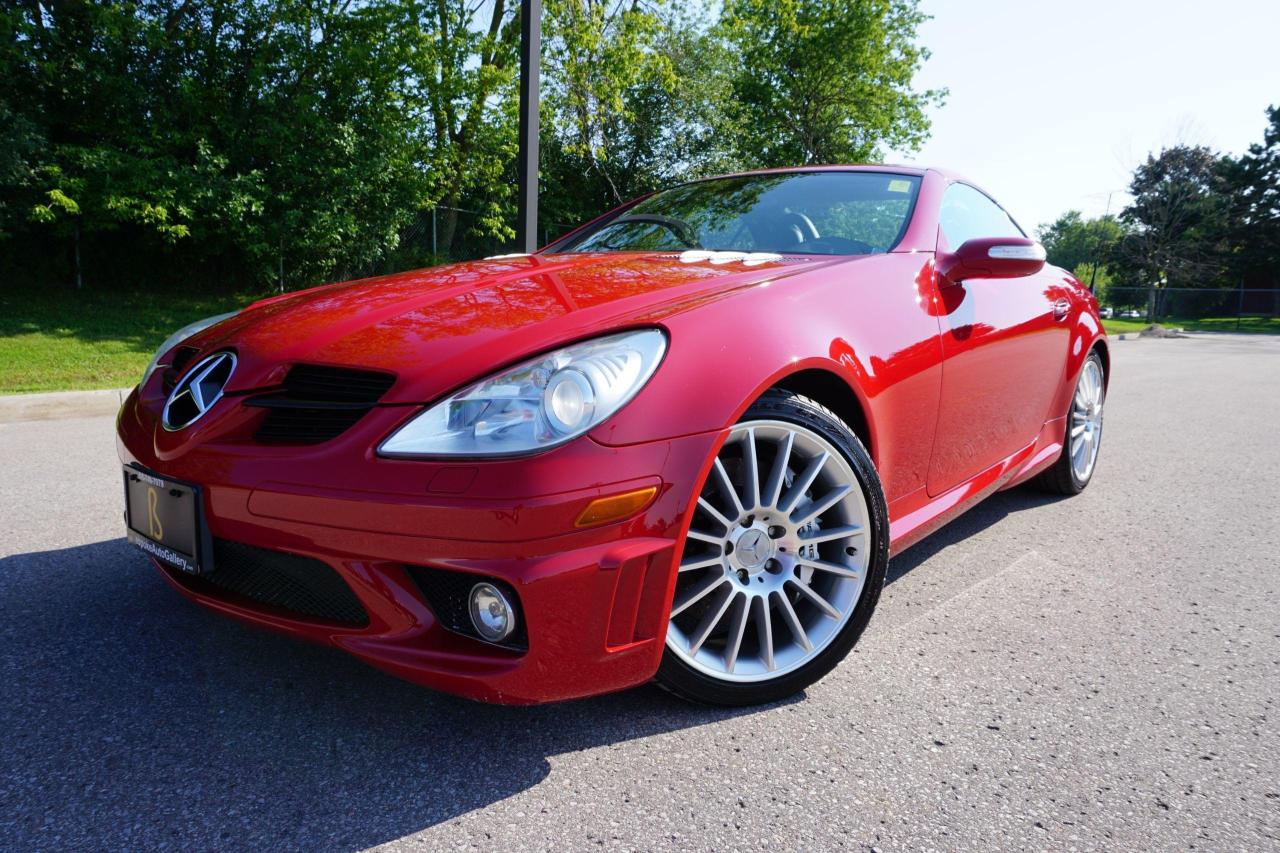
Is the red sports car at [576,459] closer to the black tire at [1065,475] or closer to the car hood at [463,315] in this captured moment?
the car hood at [463,315]

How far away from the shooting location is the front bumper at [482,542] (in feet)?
5.07

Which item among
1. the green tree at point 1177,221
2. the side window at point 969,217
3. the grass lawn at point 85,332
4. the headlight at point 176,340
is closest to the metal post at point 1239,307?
the green tree at point 1177,221

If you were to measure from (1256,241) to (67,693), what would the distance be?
55802mm

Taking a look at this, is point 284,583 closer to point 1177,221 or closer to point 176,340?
point 176,340

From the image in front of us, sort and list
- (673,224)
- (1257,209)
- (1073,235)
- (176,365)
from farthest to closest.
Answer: (1073,235)
(1257,209)
(673,224)
(176,365)

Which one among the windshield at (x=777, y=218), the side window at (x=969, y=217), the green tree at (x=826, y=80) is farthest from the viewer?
the green tree at (x=826, y=80)

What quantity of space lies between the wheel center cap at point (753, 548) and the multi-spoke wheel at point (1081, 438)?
7.77ft

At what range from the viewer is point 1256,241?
45.0 m

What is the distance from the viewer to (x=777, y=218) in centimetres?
289

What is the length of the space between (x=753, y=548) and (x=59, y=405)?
637cm

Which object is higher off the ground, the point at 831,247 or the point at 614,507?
the point at 831,247

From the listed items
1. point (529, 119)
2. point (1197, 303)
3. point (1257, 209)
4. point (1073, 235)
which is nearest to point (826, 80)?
point (529, 119)

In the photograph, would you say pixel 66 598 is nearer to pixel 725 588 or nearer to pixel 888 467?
pixel 725 588

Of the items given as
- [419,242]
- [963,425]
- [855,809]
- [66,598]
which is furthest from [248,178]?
[855,809]
